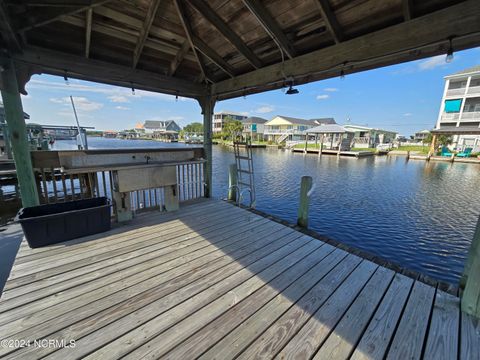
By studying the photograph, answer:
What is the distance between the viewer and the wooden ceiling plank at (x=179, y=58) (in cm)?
302

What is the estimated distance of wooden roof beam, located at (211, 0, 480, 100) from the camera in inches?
63.6

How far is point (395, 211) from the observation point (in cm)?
673

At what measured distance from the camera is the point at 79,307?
1550 millimetres

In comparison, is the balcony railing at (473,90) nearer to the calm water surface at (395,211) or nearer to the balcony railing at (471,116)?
the balcony railing at (471,116)

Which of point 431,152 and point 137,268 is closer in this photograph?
point 137,268

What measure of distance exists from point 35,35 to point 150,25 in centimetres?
142

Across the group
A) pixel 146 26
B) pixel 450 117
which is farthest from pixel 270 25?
pixel 450 117

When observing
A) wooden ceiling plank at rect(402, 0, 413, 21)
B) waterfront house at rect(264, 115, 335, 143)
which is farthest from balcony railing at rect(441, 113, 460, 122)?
wooden ceiling plank at rect(402, 0, 413, 21)

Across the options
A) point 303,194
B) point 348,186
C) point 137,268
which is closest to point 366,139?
point 348,186

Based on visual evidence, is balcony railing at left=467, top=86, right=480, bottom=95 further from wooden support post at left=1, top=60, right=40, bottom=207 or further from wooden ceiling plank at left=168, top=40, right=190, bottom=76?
wooden support post at left=1, top=60, right=40, bottom=207

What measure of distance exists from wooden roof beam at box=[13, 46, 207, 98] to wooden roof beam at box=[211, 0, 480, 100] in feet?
5.81

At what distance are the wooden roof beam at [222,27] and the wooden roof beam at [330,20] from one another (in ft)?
3.65

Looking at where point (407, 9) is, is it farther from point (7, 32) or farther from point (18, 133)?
point (18, 133)

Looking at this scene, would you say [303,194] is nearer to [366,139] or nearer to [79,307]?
[79,307]
